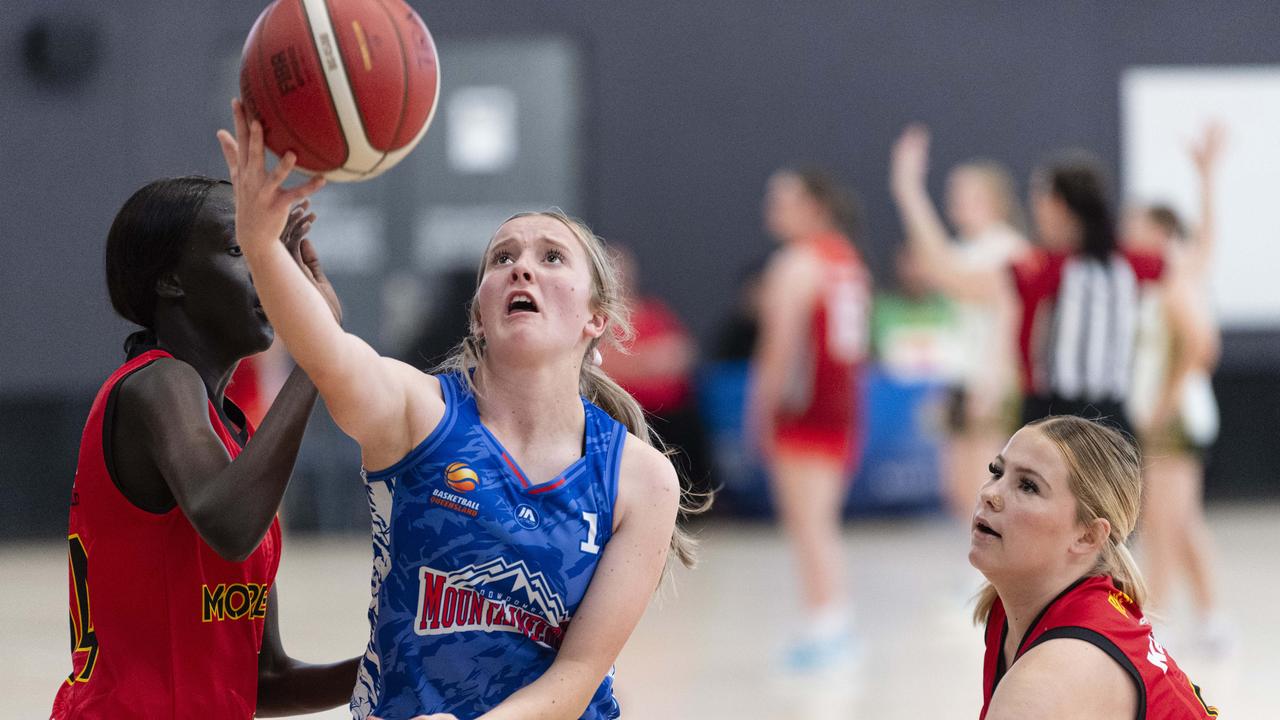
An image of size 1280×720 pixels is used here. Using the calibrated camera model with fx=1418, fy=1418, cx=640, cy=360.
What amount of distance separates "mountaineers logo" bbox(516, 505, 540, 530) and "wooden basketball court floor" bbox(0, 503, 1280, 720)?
9.48 feet

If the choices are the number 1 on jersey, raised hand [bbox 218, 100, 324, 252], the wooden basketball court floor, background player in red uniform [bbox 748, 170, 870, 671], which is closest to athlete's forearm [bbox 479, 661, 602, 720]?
the number 1 on jersey

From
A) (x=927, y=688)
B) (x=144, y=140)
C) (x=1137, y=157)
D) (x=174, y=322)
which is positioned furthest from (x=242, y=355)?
(x=1137, y=157)

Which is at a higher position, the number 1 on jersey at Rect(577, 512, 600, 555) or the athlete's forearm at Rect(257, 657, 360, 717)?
the number 1 on jersey at Rect(577, 512, 600, 555)

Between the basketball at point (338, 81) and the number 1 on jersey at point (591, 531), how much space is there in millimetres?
575

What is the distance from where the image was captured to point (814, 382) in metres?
5.93

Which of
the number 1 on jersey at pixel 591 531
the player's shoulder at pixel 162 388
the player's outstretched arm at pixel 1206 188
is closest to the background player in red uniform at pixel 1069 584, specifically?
the number 1 on jersey at pixel 591 531

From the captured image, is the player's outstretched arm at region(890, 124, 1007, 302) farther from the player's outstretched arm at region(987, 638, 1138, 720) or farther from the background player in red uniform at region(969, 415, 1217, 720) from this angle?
the player's outstretched arm at region(987, 638, 1138, 720)

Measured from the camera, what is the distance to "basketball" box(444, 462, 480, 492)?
1.92m

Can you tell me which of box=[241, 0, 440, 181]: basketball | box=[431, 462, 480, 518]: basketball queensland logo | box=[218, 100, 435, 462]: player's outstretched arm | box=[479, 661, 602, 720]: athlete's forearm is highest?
box=[241, 0, 440, 181]: basketball

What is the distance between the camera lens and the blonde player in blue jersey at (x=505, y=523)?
192 centimetres

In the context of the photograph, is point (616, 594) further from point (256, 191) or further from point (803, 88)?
point (803, 88)

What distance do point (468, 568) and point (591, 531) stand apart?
18 centimetres

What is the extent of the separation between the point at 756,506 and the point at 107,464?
7.43 metres

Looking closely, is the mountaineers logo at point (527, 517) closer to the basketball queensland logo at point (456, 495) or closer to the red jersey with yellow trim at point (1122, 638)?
the basketball queensland logo at point (456, 495)
